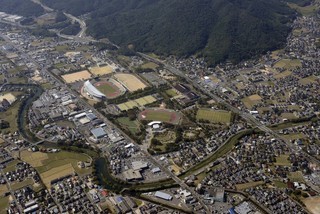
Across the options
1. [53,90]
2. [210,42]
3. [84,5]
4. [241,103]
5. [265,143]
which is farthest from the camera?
[84,5]

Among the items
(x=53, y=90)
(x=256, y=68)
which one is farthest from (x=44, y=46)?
(x=256, y=68)

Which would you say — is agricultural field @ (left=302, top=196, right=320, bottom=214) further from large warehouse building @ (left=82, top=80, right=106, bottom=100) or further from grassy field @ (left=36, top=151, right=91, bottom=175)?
large warehouse building @ (left=82, top=80, right=106, bottom=100)

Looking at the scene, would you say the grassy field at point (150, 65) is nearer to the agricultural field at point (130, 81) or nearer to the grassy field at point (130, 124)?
Answer: the agricultural field at point (130, 81)

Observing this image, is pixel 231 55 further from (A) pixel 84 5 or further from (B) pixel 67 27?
(A) pixel 84 5

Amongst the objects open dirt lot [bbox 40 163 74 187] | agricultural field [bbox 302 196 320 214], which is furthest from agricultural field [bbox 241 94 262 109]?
open dirt lot [bbox 40 163 74 187]

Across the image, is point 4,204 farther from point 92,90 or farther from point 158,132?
point 92,90
